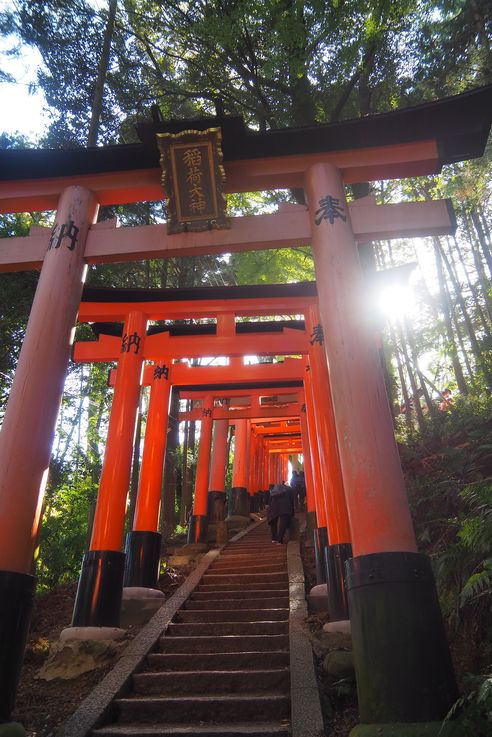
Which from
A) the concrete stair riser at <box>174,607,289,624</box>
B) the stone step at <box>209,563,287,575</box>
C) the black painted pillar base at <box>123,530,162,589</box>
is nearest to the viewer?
the concrete stair riser at <box>174,607,289,624</box>

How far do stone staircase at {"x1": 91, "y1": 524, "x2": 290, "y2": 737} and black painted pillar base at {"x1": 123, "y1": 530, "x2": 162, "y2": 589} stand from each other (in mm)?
917

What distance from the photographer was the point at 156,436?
30.0ft

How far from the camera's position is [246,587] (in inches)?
315

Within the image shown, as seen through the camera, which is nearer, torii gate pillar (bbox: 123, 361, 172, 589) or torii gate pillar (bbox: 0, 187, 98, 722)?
torii gate pillar (bbox: 0, 187, 98, 722)

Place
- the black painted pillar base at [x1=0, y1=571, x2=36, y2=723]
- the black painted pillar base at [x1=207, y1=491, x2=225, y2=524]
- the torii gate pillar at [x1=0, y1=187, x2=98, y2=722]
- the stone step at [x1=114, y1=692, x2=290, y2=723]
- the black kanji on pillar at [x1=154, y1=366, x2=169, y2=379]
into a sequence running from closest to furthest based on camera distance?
1. the black painted pillar base at [x1=0, y1=571, x2=36, y2=723]
2. the torii gate pillar at [x1=0, y1=187, x2=98, y2=722]
3. the stone step at [x1=114, y1=692, x2=290, y2=723]
4. the black kanji on pillar at [x1=154, y1=366, x2=169, y2=379]
5. the black painted pillar base at [x1=207, y1=491, x2=225, y2=524]

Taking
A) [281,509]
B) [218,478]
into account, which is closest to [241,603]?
[281,509]

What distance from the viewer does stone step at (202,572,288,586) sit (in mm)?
8266

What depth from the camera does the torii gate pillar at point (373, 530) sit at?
3.11 m

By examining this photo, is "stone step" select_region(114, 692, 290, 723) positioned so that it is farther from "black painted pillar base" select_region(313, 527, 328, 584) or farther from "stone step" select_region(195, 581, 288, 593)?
"black painted pillar base" select_region(313, 527, 328, 584)

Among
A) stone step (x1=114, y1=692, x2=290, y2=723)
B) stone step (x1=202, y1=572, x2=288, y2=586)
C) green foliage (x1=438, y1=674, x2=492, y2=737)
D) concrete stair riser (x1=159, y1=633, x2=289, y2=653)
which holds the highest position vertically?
stone step (x1=202, y1=572, x2=288, y2=586)

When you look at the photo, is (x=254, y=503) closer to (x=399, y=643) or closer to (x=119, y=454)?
(x=119, y=454)

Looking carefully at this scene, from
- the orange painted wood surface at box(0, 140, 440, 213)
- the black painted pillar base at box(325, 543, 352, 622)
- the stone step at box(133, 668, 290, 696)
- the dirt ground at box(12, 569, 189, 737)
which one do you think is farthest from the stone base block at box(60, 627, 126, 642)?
the orange painted wood surface at box(0, 140, 440, 213)

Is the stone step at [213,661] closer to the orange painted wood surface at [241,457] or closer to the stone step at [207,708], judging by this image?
the stone step at [207,708]

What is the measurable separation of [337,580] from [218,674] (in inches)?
85.7
